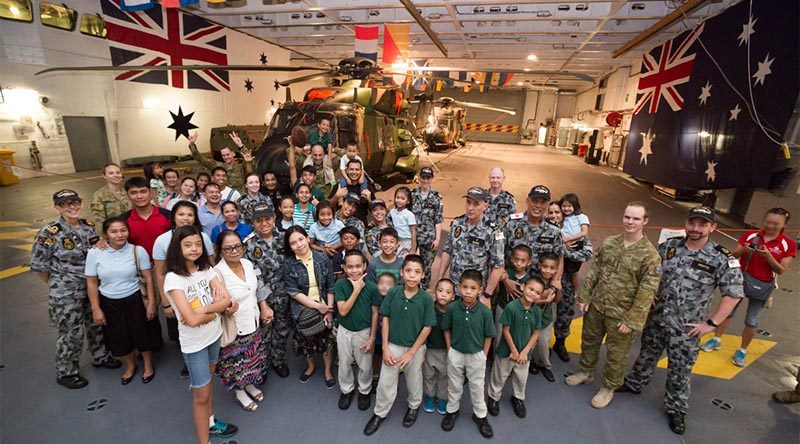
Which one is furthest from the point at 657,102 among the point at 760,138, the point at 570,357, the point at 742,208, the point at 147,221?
the point at 147,221

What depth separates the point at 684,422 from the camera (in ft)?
9.04

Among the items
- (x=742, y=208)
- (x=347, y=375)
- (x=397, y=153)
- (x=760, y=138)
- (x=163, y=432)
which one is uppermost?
(x=760, y=138)

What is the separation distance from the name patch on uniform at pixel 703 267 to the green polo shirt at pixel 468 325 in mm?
1580

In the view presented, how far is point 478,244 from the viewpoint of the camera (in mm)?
3143

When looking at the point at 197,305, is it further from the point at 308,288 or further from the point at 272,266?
the point at 308,288

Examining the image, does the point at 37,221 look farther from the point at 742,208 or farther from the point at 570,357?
the point at 742,208

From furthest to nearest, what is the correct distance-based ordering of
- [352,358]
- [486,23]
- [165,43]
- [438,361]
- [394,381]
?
[165,43] → [486,23] → [352,358] → [438,361] → [394,381]

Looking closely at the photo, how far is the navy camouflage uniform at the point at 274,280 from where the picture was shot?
2.90 m

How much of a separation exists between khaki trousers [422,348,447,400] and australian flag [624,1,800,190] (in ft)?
26.6

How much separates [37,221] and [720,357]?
10.8 meters

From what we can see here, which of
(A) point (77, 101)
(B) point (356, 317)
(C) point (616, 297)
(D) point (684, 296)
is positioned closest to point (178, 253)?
(B) point (356, 317)

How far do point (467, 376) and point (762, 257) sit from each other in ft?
10.3

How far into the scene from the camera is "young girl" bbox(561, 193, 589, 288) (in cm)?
348

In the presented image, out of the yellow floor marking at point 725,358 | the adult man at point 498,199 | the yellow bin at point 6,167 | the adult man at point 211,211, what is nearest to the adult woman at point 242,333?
the adult man at point 211,211
